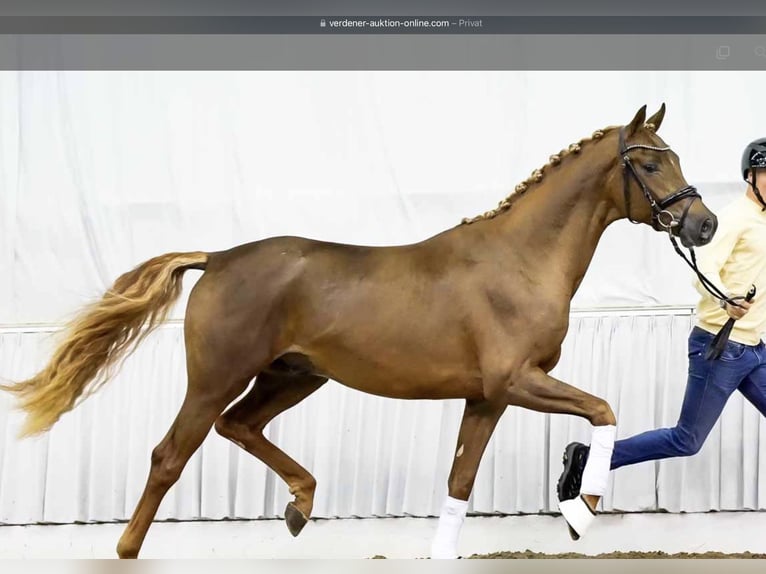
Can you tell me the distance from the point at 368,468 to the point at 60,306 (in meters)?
1.55

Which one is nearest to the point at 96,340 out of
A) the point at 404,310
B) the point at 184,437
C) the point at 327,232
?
the point at 184,437

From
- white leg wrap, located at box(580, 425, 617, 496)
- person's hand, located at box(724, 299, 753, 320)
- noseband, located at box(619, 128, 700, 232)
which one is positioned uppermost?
noseband, located at box(619, 128, 700, 232)

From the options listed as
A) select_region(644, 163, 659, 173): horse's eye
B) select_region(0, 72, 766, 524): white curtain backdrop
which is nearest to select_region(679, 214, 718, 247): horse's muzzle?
Result: select_region(644, 163, 659, 173): horse's eye

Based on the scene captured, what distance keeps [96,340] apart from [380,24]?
145 cm

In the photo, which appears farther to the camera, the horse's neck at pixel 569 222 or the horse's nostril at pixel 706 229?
the horse's neck at pixel 569 222

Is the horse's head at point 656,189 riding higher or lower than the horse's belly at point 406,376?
higher

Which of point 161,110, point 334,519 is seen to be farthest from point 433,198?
point 334,519

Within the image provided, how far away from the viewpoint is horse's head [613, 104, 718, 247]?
298cm

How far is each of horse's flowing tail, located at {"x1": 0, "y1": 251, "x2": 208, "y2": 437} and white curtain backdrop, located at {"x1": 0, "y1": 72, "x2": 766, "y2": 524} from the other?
0.78 meters

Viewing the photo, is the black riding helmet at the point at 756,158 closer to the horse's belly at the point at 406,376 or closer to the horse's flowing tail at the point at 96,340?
the horse's belly at the point at 406,376

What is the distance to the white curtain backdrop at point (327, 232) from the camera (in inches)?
157

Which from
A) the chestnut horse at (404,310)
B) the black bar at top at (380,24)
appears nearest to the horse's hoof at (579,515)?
the chestnut horse at (404,310)

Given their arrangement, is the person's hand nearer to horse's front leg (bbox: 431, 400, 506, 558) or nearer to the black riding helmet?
the black riding helmet

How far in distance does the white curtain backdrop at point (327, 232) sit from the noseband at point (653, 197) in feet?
3.12
